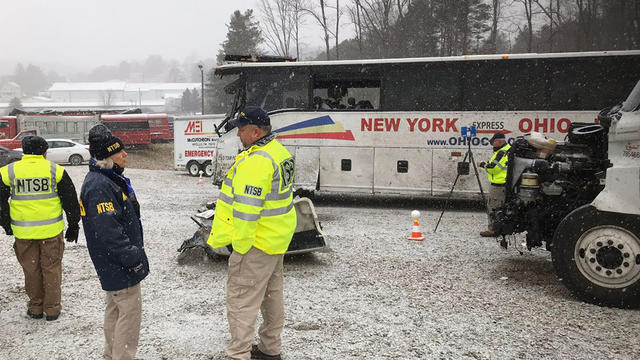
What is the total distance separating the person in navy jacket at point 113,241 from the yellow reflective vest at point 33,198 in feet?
6.32

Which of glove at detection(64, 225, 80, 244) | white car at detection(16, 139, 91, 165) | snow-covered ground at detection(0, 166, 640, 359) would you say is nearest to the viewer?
snow-covered ground at detection(0, 166, 640, 359)

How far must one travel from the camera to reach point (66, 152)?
27.8 m

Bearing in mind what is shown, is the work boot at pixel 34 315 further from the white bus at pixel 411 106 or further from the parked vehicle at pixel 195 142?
the parked vehicle at pixel 195 142

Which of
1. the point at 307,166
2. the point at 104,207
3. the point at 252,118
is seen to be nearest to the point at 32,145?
the point at 104,207

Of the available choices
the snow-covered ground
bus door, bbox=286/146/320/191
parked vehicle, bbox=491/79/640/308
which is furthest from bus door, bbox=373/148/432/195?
parked vehicle, bbox=491/79/640/308

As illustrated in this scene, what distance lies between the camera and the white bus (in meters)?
11.7

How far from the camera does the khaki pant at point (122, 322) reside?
366cm

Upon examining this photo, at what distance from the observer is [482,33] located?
33.8m

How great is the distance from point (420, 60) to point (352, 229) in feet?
16.0

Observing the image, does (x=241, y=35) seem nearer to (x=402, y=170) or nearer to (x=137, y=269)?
(x=402, y=170)

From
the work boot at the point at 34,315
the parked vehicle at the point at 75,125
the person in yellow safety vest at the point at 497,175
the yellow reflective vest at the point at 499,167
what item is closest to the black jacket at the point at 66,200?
the work boot at the point at 34,315

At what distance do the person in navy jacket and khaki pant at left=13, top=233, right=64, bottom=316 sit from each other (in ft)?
6.19

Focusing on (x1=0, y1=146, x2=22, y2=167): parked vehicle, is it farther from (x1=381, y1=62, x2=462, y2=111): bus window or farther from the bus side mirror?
the bus side mirror

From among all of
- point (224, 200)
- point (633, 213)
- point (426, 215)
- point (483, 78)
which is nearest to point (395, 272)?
point (633, 213)
